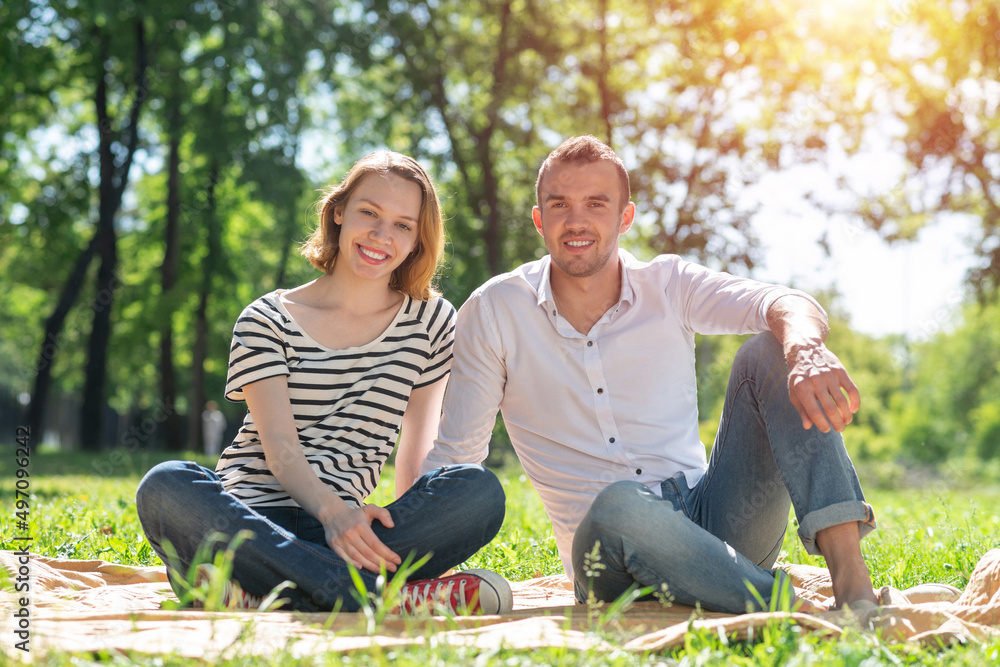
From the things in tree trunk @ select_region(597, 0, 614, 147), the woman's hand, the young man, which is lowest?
the woman's hand

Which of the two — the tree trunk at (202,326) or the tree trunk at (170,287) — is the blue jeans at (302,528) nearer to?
the tree trunk at (170,287)

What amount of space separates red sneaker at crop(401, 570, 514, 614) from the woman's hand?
0.12m

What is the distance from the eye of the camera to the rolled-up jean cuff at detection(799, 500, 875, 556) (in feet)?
8.54

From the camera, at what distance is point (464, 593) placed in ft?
8.77

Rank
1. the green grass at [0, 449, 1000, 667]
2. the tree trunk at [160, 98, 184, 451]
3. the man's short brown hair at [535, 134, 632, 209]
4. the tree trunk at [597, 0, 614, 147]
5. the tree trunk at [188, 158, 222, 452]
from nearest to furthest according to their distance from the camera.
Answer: the green grass at [0, 449, 1000, 667] < the man's short brown hair at [535, 134, 632, 209] < the tree trunk at [597, 0, 614, 147] < the tree trunk at [188, 158, 222, 452] < the tree trunk at [160, 98, 184, 451]

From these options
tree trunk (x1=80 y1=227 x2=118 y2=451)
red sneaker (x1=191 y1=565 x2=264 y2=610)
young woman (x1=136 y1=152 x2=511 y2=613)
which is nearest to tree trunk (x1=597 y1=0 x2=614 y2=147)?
tree trunk (x1=80 y1=227 x2=118 y2=451)

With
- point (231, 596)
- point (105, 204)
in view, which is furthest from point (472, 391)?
point (105, 204)

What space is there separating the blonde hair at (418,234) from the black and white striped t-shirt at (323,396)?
0.87 feet

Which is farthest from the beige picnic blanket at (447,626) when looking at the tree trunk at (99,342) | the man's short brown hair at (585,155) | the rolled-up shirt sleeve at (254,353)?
the tree trunk at (99,342)

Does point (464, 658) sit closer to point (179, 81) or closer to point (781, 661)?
point (781, 661)

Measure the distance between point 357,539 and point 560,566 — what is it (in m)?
1.58

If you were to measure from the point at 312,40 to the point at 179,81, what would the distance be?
282cm

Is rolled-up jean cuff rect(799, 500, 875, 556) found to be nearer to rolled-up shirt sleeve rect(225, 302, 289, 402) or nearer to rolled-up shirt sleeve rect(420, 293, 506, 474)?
rolled-up shirt sleeve rect(420, 293, 506, 474)

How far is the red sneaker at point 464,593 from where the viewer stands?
2.62 m
